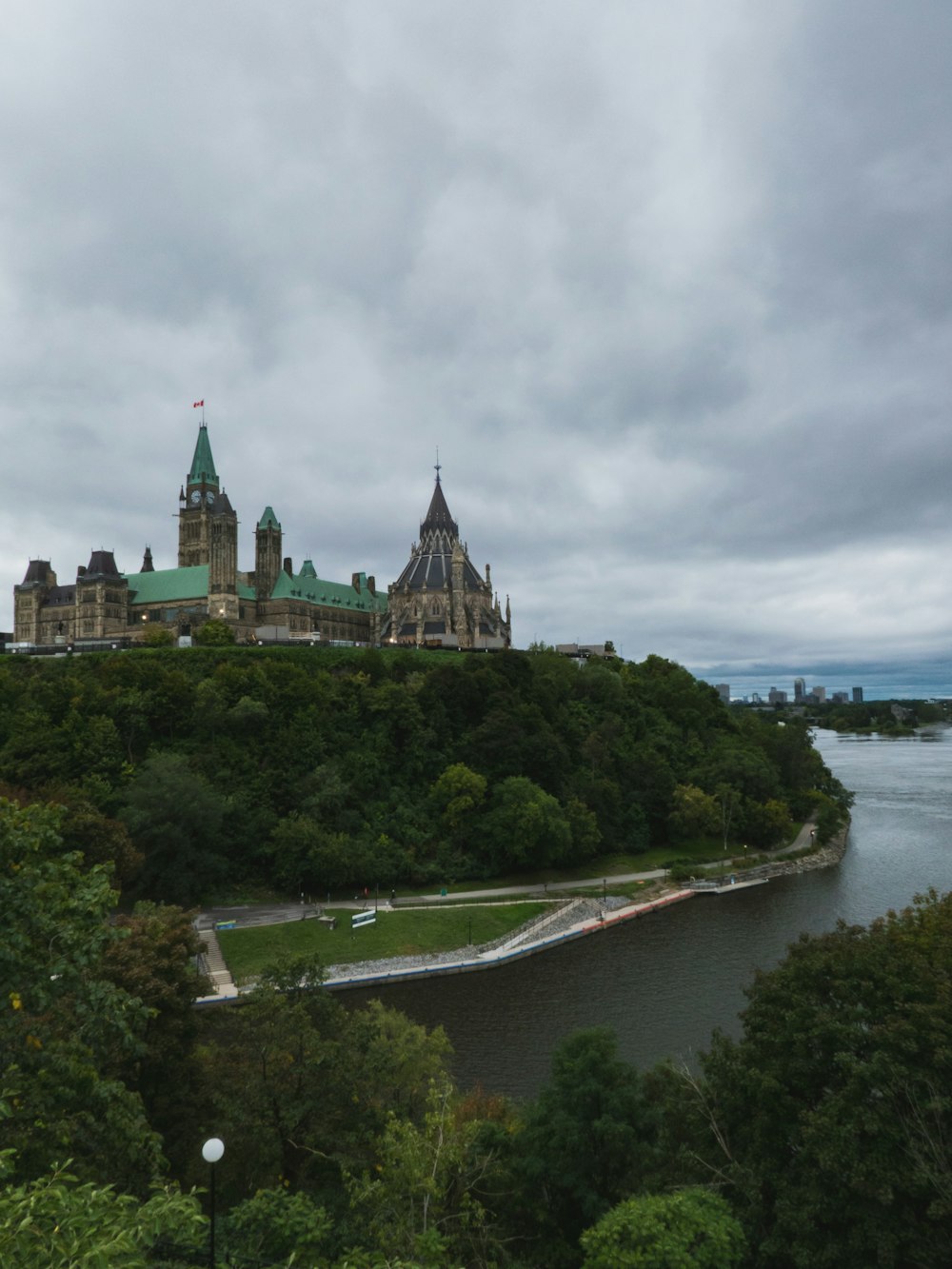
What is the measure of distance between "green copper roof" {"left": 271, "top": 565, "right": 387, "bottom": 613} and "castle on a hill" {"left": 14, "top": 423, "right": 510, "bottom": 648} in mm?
162

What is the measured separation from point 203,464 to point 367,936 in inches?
2723

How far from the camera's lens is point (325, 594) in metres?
95.0

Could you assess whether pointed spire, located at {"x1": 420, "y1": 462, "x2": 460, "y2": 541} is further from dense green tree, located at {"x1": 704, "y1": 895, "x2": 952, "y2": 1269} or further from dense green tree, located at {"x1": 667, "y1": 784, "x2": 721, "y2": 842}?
dense green tree, located at {"x1": 704, "y1": 895, "x2": 952, "y2": 1269}

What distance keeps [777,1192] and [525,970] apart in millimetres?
23626

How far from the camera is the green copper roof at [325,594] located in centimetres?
8894

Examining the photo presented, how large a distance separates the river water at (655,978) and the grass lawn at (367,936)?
3231 mm

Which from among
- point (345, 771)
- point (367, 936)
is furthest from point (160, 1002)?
point (345, 771)

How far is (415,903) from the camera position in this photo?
1844 inches

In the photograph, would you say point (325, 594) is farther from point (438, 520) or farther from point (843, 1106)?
point (843, 1106)

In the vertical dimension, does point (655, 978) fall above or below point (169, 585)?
below

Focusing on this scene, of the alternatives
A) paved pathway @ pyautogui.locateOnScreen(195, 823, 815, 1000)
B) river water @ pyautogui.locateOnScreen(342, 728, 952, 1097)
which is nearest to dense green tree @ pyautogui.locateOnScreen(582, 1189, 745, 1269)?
river water @ pyautogui.locateOnScreen(342, 728, 952, 1097)

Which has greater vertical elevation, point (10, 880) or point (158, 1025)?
point (10, 880)

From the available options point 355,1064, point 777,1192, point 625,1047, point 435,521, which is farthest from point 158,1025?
point 435,521

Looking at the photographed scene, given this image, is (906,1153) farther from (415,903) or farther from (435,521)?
(435,521)
